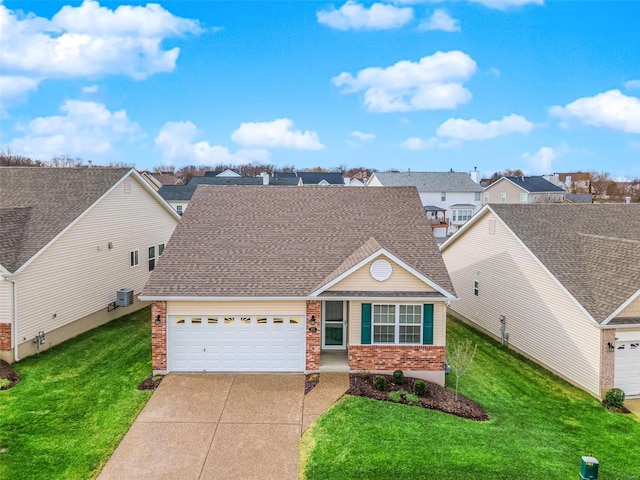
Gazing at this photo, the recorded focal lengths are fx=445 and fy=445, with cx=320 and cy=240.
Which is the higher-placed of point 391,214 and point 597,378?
point 391,214

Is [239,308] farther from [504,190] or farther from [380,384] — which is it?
[504,190]

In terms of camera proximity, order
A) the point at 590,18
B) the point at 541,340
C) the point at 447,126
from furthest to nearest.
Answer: the point at 447,126, the point at 590,18, the point at 541,340

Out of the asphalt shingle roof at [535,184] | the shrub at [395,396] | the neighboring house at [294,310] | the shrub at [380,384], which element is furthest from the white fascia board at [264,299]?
the asphalt shingle roof at [535,184]

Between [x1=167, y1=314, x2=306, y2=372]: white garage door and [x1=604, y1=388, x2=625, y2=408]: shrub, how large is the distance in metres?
8.64

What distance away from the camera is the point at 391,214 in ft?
53.6

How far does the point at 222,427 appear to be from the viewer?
1039 centimetres

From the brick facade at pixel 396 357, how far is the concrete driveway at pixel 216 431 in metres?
1.80

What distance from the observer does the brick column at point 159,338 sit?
43.3 ft

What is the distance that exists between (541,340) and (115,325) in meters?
16.5

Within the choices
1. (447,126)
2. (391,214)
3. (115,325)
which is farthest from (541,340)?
(447,126)

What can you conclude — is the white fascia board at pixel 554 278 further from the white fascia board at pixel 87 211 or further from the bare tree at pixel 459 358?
the white fascia board at pixel 87 211

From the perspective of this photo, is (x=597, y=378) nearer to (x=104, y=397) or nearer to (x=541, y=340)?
(x=541, y=340)

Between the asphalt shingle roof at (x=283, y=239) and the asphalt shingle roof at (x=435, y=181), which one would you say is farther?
the asphalt shingle roof at (x=435, y=181)

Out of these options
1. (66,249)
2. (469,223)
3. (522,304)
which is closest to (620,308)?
(522,304)
